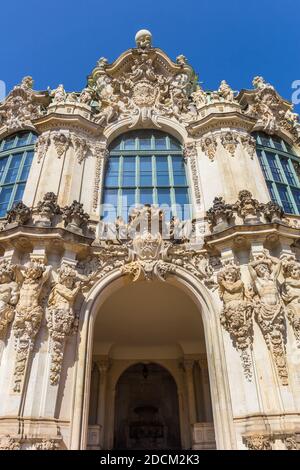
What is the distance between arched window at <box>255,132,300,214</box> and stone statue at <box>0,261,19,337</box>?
8.84m

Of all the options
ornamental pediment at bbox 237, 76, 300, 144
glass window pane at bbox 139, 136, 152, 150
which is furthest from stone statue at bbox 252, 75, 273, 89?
glass window pane at bbox 139, 136, 152, 150

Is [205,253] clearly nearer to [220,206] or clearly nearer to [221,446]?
[220,206]

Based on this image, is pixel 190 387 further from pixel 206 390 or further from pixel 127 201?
pixel 127 201

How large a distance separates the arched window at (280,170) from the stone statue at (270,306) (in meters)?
3.87

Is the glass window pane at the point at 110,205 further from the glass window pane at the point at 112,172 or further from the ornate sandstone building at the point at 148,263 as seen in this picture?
the glass window pane at the point at 112,172

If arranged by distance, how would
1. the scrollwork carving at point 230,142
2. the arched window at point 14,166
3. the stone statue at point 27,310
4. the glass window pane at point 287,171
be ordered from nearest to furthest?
the stone statue at point 27,310 < the arched window at point 14,166 < the scrollwork carving at point 230,142 < the glass window pane at point 287,171

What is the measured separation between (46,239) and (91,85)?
437 inches

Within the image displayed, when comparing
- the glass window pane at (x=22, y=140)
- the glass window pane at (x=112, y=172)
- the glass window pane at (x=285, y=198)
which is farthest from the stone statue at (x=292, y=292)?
the glass window pane at (x=22, y=140)

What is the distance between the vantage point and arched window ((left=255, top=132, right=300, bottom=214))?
12133 mm

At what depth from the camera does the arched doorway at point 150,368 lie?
11625 mm

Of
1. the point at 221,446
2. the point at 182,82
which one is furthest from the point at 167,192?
the point at 221,446

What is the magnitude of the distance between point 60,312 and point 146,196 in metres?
5.40

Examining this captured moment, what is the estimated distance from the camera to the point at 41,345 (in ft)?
25.6

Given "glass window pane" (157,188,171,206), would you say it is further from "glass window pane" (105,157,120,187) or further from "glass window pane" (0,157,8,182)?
"glass window pane" (0,157,8,182)
